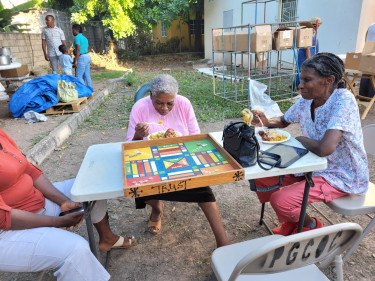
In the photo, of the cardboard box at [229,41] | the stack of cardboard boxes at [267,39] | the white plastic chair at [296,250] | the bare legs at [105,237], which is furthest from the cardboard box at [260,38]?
the white plastic chair at [296,250]

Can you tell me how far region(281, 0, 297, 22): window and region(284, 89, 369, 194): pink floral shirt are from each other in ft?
28.7

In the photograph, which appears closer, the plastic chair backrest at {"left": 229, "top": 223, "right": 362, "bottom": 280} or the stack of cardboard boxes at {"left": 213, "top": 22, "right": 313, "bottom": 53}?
the plastic chair backrest at {"left": 229, "top": 223, "right": 362, "bottom": 280}

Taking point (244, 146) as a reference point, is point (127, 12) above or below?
above

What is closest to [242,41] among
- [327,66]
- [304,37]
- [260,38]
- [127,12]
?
[260,38]

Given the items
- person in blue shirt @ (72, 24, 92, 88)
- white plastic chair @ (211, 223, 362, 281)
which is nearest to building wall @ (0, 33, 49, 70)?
person in blue shirt @ (72, 24, 92, 88)

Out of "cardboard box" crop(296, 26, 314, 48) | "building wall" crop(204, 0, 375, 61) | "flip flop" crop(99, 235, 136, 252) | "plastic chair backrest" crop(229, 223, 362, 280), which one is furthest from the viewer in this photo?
"building wall" crop(204, 0, 375, 61)

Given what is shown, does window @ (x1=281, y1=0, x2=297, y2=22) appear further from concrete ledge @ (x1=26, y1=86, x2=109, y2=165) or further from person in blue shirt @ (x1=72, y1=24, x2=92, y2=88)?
concrete ledge @ (x1=26, y1=86, x2=109, y2=165)

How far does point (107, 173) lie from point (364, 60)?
517 cm

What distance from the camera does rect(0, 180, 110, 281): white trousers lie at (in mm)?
1443

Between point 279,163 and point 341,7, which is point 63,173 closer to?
point 279,163

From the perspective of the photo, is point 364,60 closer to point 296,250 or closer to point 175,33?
point 296,250

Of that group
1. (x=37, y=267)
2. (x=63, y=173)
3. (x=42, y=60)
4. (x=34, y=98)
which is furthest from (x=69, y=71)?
(x=37, y=267)

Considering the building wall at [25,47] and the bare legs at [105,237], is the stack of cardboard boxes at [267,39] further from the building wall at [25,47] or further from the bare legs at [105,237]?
the building wall at [25,47]

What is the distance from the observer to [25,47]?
886 centimetres
